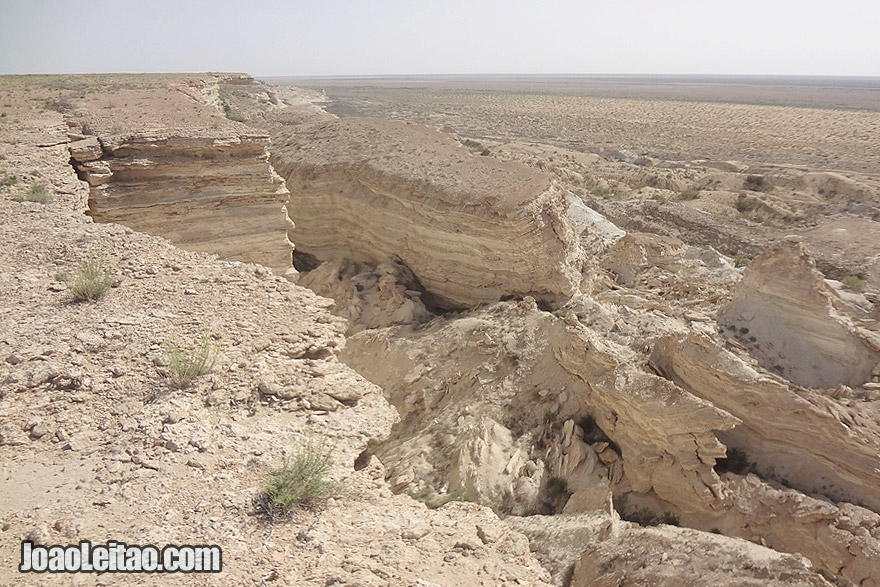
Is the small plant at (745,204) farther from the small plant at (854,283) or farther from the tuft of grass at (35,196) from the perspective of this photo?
the tuft of grass at (35,196)

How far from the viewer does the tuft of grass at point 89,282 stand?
206 inches

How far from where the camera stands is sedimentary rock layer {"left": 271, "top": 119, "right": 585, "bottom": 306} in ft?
35.2

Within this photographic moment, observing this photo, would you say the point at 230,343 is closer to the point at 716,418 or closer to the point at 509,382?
the point at 509,382

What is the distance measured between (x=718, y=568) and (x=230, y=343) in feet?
17.0

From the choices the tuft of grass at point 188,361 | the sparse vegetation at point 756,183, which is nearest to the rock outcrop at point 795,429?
the tuft of grass at point 188,361

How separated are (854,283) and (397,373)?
49.2 ft

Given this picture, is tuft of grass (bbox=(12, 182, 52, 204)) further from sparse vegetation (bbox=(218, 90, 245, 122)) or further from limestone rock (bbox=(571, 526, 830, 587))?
sparse vegetation (bbox=(218, 90, 245, 122))

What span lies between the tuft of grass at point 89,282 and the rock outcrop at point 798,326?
9.97m

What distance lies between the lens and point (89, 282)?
17.2ft

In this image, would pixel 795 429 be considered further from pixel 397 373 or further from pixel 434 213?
pixel 434 213

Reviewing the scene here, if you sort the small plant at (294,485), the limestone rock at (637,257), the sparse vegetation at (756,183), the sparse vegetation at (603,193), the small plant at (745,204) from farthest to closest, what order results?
the sparse vegetation at (756,183), the sparse vegetation at (603,193), the small plant at (745,204), the limestone rock at (637,257), the small plant at (294,485)

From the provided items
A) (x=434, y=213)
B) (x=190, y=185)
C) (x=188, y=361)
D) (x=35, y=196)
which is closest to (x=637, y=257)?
(x=434, y=213)

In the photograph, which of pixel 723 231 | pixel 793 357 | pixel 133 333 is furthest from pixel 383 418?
pixel 723 231

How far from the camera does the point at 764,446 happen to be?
22.1 feet
